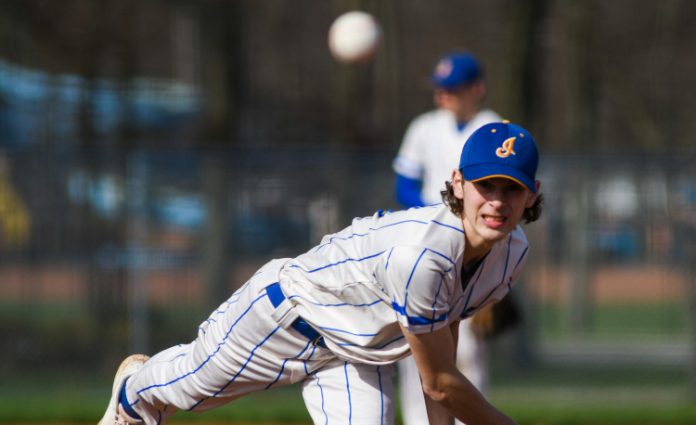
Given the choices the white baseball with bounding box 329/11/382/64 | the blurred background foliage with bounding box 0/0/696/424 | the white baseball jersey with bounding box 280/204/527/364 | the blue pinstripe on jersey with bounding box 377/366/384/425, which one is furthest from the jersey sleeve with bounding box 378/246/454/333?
the blurred background foliage with bounding box 0/0/696/424

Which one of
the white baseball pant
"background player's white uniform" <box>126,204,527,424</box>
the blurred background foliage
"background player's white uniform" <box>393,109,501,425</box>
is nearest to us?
"background player's white uniform" <box>126,204,527,424</box>

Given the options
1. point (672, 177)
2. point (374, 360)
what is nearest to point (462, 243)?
point (374, 360)

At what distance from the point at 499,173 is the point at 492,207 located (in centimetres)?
14

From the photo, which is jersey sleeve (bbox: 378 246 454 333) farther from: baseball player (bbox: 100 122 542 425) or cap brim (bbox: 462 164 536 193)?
cap brim (bbox: 462 164 536 193)

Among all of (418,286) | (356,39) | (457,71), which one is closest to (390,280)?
(418,286)

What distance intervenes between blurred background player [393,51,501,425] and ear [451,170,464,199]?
8.21 feet

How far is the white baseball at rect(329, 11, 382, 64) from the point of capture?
25.1ft

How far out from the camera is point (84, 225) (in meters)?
11.1

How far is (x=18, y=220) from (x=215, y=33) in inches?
166

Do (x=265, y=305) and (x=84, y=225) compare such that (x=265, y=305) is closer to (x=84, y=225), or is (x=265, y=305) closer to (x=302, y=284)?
(x=302, y=284)

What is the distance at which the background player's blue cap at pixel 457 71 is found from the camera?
6562 mm

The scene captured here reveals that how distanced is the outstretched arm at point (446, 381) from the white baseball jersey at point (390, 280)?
2.5 inches

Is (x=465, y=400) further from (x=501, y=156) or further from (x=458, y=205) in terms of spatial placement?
(x=501, y=156)

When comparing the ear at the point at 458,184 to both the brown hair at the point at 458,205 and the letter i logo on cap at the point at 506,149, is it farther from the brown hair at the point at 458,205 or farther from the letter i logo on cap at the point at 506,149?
the letter i logo on cap at the point at 506,149
